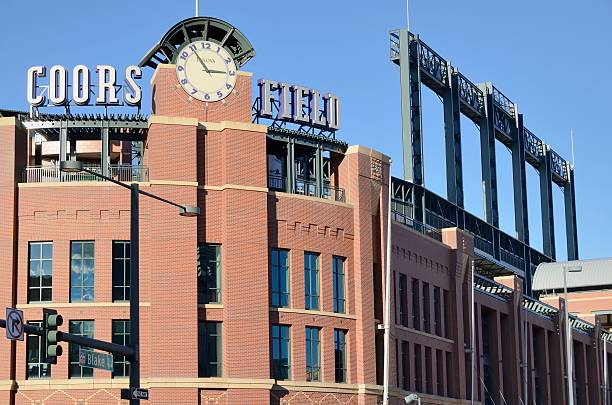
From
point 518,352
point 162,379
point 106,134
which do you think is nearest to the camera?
point 162,379

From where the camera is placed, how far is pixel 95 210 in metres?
62.7

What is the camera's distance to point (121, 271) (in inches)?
2478

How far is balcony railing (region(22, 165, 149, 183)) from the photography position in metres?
64.9

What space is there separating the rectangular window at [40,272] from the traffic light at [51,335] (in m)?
24.7

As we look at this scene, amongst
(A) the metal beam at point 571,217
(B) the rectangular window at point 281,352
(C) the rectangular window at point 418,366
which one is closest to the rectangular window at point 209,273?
(B) the rectangular window at point 281,352

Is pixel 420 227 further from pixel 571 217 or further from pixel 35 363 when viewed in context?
pixel 571 217

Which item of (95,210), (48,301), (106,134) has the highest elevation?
(106,134)

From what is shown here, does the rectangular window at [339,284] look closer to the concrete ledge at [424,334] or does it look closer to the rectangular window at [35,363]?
the concrete ledge at [424,334]

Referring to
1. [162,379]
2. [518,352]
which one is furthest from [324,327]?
[518,352]

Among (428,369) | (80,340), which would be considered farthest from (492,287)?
(80,340)

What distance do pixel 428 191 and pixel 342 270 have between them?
96.0 ft

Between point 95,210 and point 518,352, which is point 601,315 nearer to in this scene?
point 518,352

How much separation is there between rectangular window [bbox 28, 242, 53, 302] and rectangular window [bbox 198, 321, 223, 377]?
7630 mm

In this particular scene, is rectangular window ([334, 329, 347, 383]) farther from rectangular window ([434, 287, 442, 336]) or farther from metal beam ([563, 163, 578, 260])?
metal beam ([563, 163, 578, 260])
